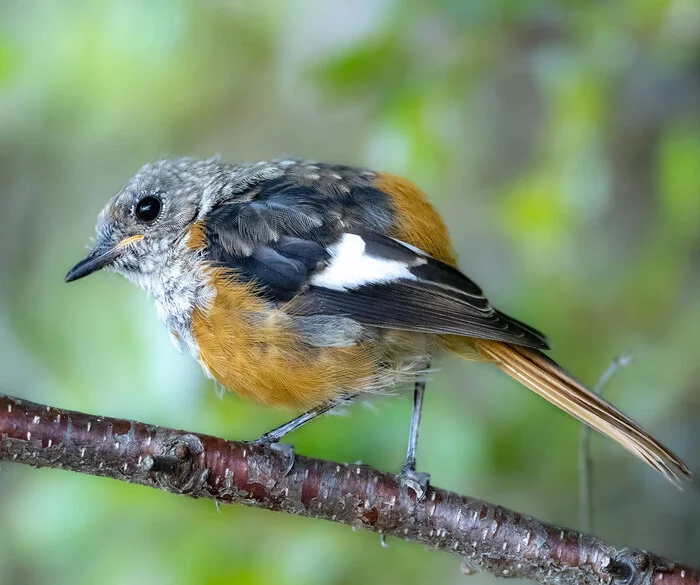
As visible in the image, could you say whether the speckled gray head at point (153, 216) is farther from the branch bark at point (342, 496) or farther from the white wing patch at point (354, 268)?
the branch bark at point (342, 496)

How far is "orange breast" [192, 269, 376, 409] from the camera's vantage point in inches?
82.0

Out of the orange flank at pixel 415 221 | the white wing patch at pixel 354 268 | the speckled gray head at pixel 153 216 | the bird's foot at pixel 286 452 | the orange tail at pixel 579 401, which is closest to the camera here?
the bird's foot at pixel 286 452

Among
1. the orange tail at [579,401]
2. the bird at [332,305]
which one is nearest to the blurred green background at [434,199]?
the bird at [332,305]

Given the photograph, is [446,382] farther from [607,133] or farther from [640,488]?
[607,133]

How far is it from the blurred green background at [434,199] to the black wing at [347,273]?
1.61 ft

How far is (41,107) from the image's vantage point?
126 inches

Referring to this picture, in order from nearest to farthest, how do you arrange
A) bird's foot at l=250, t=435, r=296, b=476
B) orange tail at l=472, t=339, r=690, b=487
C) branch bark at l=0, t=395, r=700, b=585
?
1. branch bark at l=0, t=395, r=700, b=585
2. bird's foot at l=250, t=435, r=296, b=476
3. orange tail at l=472, t=339, r=690, b=487

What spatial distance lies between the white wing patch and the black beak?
73 centimetres

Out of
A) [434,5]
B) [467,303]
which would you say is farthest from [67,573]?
[434,5]

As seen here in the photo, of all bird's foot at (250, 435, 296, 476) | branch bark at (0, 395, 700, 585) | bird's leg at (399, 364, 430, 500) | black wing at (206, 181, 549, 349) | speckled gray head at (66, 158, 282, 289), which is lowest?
branch bark at (0, 395, 700, 585)

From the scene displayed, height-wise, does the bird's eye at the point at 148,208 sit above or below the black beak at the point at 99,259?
above

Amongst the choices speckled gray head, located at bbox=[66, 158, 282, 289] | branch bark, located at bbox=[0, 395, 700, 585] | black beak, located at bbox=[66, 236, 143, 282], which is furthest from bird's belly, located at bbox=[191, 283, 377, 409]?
black beak, located at bbox=[66, 236, 143, 282]

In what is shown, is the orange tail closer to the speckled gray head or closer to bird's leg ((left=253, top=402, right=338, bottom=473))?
bird's leg ((left=253, top=402, right=338, bottom=473))

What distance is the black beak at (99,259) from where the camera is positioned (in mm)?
2482
